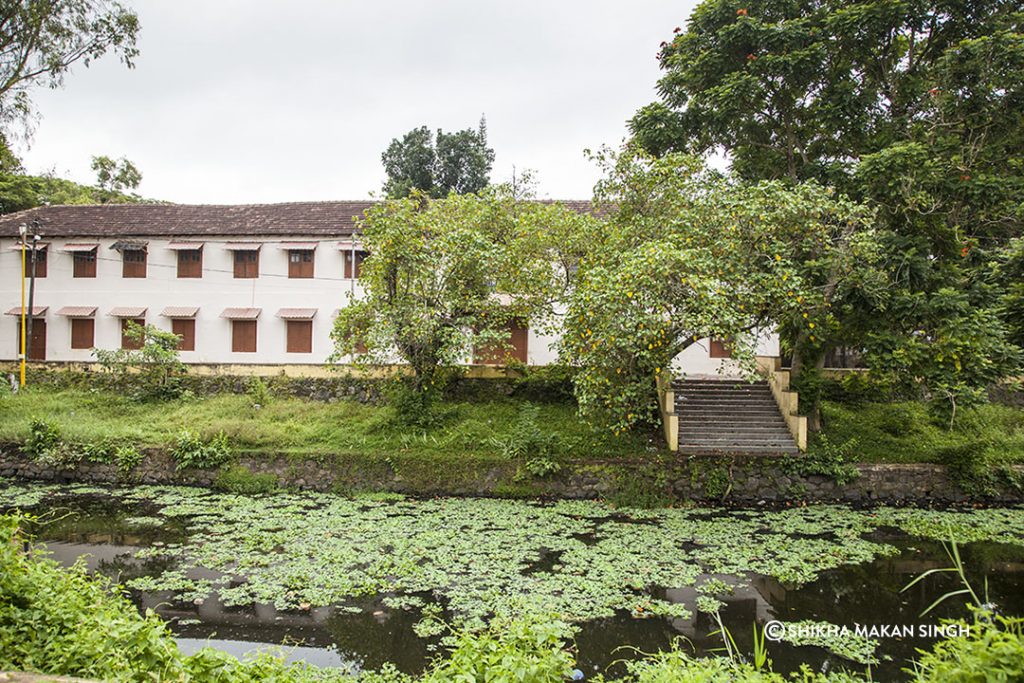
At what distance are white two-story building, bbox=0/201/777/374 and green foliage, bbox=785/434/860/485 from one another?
10889 mm

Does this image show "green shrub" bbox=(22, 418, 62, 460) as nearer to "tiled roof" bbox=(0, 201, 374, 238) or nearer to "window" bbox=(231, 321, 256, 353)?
"window" bbox=(231, 321, 256, 353)

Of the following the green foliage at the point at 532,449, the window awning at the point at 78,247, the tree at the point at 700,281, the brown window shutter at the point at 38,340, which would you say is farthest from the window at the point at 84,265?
the tree at the point at 700,281

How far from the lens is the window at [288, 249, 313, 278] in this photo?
73.3 feet

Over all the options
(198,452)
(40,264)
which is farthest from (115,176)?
(198,452)

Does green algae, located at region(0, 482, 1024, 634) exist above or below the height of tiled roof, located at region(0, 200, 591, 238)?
below

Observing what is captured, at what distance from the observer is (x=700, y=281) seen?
11.5 m

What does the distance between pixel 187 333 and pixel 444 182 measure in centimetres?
1632

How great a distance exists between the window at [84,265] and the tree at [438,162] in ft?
47.1

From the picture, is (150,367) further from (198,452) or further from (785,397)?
(785,397)

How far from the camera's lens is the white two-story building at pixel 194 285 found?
875 inches

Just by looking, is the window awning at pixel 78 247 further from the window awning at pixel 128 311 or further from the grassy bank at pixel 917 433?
the grassy bank at pixel 917 433

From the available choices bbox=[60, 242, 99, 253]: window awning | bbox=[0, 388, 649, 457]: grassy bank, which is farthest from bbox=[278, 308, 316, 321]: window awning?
bbox=[60, 242, 99, 253]: window awning

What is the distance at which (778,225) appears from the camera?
41.3ft

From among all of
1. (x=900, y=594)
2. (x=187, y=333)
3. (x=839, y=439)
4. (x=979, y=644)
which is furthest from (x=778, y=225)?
(x=187, y=333)
